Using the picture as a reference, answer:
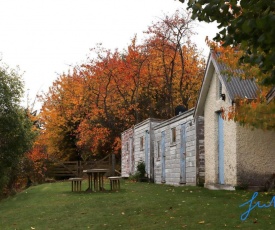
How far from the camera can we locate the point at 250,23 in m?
3.85

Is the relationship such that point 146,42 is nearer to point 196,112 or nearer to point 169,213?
point 196,112

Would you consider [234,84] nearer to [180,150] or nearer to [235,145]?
[235,145]

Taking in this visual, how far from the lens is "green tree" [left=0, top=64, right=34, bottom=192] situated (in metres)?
21.6

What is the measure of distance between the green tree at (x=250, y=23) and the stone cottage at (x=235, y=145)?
10.8 meters

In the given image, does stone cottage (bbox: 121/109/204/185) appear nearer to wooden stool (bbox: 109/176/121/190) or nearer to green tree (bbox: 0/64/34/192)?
wooden stool (bbox: 109/176/121/190)

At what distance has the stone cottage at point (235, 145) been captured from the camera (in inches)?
635

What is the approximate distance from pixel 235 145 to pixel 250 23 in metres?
12.7

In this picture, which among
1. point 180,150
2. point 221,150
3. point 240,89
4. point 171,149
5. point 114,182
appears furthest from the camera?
point 171,149

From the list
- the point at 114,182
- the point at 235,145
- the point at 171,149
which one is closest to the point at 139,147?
the point at 171,149

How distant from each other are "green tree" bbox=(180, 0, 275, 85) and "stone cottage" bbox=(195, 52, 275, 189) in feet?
35.4

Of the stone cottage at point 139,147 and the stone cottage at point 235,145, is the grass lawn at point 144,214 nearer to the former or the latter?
the stone cottage at point 235,145

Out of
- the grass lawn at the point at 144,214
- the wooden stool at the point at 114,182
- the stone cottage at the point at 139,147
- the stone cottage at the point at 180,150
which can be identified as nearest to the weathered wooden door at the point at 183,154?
the stone cottage at the point at 180,150

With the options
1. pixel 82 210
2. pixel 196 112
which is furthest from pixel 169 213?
pixel 196 112

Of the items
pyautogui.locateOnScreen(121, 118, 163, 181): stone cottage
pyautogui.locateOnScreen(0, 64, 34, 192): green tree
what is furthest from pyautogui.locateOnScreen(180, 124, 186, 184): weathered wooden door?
pyautogui.locateOnScreen(0, 64, 34, 192): green tree
